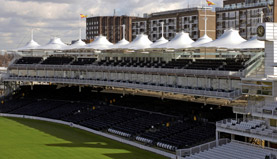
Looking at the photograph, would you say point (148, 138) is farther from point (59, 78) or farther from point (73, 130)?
point (59, 78)

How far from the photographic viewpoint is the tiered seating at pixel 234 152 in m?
39.0

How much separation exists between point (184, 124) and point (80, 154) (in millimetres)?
14021

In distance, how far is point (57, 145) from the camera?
168 feet

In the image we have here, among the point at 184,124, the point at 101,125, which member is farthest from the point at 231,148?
the point at 101,125

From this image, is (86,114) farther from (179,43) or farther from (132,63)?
(179,43)

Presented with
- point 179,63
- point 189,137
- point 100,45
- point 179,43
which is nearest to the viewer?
point 189,137

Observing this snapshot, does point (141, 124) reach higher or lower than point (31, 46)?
lower

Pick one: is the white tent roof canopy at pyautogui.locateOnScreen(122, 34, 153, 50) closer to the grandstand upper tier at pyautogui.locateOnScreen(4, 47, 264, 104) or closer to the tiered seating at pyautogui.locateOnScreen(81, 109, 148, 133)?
the grandstand upper tier at pyautogui.locateOnScreen(4, 47, 264, 104)

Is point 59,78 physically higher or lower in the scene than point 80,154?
higher

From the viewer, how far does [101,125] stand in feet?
199

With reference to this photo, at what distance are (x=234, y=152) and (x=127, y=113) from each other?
1015 inches

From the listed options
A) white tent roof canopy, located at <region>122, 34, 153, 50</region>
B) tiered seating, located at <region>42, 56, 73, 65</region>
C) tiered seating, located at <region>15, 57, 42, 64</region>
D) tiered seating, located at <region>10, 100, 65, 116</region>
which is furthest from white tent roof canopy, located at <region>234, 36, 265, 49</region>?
tiered seating, located at <region>15, 57, 42, 64</region>

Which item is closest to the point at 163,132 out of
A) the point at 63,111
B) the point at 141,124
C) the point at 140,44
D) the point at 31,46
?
the point at 141,124

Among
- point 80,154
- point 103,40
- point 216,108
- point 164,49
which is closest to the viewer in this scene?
point 80,154
